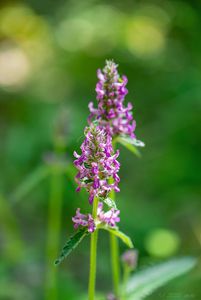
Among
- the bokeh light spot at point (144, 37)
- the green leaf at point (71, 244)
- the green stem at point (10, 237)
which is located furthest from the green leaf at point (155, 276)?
the bokeh light spot at point (144, 37)

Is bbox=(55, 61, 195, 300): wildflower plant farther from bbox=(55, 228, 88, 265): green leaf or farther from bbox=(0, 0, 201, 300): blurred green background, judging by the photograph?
bbox=(0, 0, 201, 300): blurred green background

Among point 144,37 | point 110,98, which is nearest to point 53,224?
point 110,98

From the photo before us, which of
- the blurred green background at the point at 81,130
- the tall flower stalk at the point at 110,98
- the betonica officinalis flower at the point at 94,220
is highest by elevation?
the blurred green background at the point at 81,130

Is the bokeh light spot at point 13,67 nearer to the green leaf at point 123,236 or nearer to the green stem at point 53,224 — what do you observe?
the green stem at point 53,224

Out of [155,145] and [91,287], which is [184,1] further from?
[91,287]

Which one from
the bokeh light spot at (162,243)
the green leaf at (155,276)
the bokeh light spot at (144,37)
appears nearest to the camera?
the green leaf at (155,276)

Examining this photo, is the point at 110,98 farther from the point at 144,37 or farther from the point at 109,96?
the point at 144,37

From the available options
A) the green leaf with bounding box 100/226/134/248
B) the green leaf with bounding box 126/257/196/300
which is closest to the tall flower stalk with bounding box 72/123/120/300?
the green leaf with bounding box 100/226/134/248
